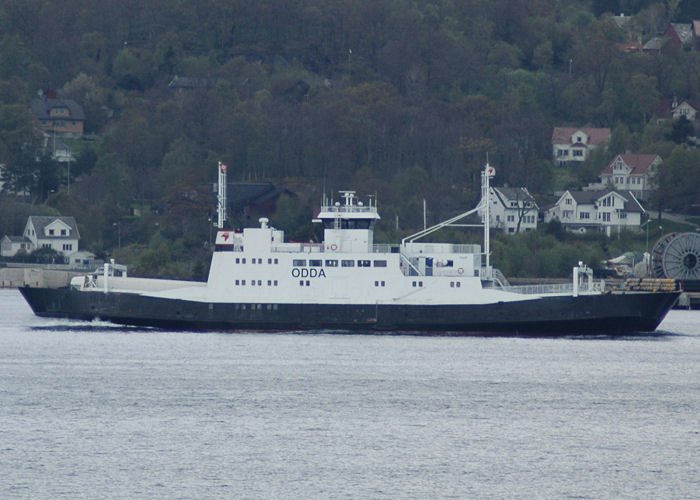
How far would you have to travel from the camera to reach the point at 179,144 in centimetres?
10588

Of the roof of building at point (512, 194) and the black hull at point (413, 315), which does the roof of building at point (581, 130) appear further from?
the black hull at point (413, 315)

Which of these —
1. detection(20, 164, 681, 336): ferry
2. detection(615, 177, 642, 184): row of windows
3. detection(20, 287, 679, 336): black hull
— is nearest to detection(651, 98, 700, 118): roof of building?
detection(615, 177, 642, 184): row of windows

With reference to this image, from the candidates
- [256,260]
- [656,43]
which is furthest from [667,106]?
[256,260]

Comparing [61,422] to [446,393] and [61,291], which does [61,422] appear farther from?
[61,291]

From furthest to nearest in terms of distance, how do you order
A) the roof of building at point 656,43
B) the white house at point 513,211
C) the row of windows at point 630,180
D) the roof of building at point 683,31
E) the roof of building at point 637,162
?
the roof of building at point 683,31, the roof of building at point 656,43, the row of windows at point 630,180, the roof of building at point 637,162, the white house at point 513,211

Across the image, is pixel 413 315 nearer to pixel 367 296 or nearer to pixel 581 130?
pixel 367 296

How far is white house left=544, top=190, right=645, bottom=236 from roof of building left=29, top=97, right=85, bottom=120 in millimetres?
43479

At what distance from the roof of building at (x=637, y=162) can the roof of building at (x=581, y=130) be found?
7254mm

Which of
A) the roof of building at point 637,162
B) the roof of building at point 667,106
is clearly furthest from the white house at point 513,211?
the roof of building at point 667,106

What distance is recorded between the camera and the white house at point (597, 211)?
312ft

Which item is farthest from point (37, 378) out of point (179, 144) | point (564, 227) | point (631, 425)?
point (179, 144)

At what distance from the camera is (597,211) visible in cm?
9562

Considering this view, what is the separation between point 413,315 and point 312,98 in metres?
60.9

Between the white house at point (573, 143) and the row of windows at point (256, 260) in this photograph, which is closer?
the row of windows at point (256, 260)
